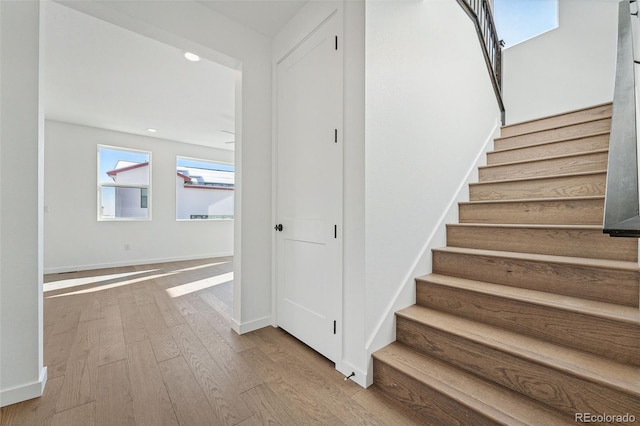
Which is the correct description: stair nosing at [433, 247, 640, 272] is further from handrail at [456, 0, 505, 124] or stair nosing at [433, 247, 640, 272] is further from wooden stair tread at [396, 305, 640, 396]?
handrail at [456, 0, 505, 124]

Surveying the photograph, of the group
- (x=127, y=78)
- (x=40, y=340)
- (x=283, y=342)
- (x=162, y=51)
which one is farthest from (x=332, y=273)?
(x=127, y=78)

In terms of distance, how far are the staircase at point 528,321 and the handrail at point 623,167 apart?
69cm

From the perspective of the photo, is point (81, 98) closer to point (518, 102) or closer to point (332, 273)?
point (332, 273)

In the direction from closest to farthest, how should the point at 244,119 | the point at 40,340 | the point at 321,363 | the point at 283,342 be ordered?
1. the point at 40,340
2. the point at 321,363
3. the point at 283,342
4. the point at 244,119

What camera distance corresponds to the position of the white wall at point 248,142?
207cm

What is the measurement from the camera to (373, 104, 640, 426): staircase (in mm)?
1078

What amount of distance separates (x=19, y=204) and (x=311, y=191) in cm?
166

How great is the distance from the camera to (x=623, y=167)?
0.84 m

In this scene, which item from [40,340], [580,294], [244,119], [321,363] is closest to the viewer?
[580,294]

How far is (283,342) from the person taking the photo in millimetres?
2072

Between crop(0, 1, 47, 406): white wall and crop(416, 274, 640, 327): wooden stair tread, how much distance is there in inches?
93.3

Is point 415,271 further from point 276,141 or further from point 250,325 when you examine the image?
point 276,141

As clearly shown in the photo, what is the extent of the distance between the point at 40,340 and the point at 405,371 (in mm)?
2052

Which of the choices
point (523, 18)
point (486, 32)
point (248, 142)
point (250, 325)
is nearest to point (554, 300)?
point (250, 325)
